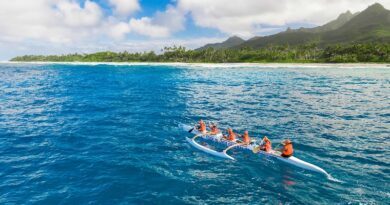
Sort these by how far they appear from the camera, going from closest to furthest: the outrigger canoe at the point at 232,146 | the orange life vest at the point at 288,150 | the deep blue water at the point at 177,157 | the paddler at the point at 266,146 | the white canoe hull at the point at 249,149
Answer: the deep blue water at the point at 177,157 → the white canoe hull at the point at 249,149 → the outrigger canoe at the point at 232,146 → the orange life vest at the point at 288,150 → the paddler at the point at 266,146

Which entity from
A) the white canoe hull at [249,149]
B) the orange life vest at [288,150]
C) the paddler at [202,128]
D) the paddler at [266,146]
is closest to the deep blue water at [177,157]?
the white canoe hull at [249,149]

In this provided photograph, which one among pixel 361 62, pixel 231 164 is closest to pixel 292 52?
pixel 361 62

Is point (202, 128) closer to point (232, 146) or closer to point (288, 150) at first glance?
point (232, 146)

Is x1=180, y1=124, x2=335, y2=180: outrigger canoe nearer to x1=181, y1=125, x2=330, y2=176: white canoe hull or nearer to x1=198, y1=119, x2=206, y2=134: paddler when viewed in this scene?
x1=181, y1=125, x2=330, y2=176: white canoe hull

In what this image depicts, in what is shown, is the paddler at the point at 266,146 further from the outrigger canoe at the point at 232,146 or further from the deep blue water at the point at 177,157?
the deep blue water at the point at 177,157

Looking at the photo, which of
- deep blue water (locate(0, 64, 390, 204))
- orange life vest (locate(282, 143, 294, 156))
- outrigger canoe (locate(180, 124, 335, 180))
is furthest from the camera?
orange life vest (locate(282, 143, 294, 156))

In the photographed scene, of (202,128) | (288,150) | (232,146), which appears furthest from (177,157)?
(288,150)

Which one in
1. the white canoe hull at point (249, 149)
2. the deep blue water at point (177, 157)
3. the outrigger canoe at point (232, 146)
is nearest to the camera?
the deep blue water at point (177, 157)

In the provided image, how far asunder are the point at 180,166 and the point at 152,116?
793 inches

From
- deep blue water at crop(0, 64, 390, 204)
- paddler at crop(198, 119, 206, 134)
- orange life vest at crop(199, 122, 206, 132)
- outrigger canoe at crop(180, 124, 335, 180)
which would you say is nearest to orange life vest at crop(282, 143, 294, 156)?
outrigger canoe at crop(180, 124, 335, 180)

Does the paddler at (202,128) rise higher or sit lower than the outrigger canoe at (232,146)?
higher

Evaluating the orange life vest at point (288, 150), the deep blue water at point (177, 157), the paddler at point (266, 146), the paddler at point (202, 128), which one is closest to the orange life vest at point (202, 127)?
the paddler at point (202, 128)

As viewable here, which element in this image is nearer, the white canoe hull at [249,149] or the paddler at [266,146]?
the white canoe hull at [249,149]

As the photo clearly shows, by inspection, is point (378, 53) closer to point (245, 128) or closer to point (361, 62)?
point (361, 62)
